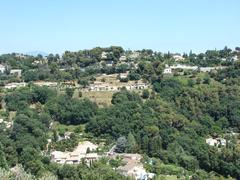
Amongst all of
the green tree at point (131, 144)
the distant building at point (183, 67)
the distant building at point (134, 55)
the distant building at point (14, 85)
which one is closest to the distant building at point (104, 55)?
the distant building at point (134, 55)

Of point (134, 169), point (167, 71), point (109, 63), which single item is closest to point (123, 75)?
point (167, 71)

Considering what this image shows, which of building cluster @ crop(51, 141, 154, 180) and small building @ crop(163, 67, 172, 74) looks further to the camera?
small building @ crop(163, 67, 172, 74)

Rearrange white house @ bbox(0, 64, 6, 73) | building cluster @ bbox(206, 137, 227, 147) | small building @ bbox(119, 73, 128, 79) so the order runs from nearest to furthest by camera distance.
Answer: building cluster @ bbox(206, 137, 227, 147) → small building @ bbox(119, 73, 128, 79) → white house @ bbox(0, 64, 6, 73)

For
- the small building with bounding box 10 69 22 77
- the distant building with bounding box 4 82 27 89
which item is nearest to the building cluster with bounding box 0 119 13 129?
the distant building with bounding box 4 82 27 89

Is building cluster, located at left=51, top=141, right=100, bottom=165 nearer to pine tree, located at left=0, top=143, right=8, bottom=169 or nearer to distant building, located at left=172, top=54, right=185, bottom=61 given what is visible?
pine tree, located at left=0, top=143, right=8, bottom=169

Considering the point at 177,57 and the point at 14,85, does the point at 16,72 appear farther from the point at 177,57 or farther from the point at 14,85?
the point at 177,57

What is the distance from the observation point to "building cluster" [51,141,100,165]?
31444 mm

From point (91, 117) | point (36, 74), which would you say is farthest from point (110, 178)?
point (36, 74)

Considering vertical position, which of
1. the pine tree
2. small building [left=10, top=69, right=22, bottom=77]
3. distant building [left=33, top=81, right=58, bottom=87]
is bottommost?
the pine tree

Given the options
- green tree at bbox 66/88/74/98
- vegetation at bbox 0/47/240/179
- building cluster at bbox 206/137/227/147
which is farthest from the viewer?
Result: green tree at bbox 66/88/74/98

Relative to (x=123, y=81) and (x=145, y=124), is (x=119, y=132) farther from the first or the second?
(x=123, y=81)

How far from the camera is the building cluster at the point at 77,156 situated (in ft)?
103

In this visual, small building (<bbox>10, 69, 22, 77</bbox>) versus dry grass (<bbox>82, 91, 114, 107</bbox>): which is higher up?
small building (<bbox>10, 69, 22, 77</bbox>)

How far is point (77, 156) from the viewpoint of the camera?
32531 mm
